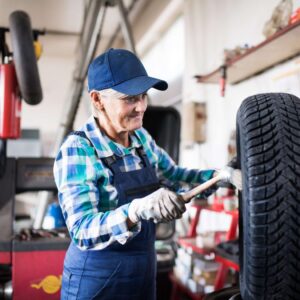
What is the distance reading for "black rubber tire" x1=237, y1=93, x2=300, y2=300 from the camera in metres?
0.81

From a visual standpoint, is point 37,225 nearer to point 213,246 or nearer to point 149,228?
point 213,246

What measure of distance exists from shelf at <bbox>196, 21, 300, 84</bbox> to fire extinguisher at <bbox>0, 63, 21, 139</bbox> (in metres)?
1.15

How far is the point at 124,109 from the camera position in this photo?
1.13 metres

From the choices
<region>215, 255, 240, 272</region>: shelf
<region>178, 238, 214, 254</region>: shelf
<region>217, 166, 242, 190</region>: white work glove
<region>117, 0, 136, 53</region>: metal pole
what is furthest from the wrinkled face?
→ <region>117, 0, 136, 53</region>: metal pole

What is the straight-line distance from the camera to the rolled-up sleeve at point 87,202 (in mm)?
948

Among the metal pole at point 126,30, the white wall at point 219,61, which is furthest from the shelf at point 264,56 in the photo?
the metal pole at point 126,30

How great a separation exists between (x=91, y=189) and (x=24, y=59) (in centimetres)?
104

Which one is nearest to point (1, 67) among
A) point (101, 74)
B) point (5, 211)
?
point (5, 211)

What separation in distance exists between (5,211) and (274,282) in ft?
4.27

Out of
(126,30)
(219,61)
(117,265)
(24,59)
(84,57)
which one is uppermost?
(126,30)

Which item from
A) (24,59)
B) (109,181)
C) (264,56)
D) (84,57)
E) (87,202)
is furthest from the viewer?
(84,57)

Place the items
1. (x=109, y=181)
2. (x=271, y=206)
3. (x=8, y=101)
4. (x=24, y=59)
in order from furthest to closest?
(x=8, y=101)
(x=24, y=59)
(x=109, y=181)
(x=271, y=206)

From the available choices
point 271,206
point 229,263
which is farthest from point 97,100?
point 229,263

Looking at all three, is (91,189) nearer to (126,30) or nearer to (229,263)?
(229,263)
